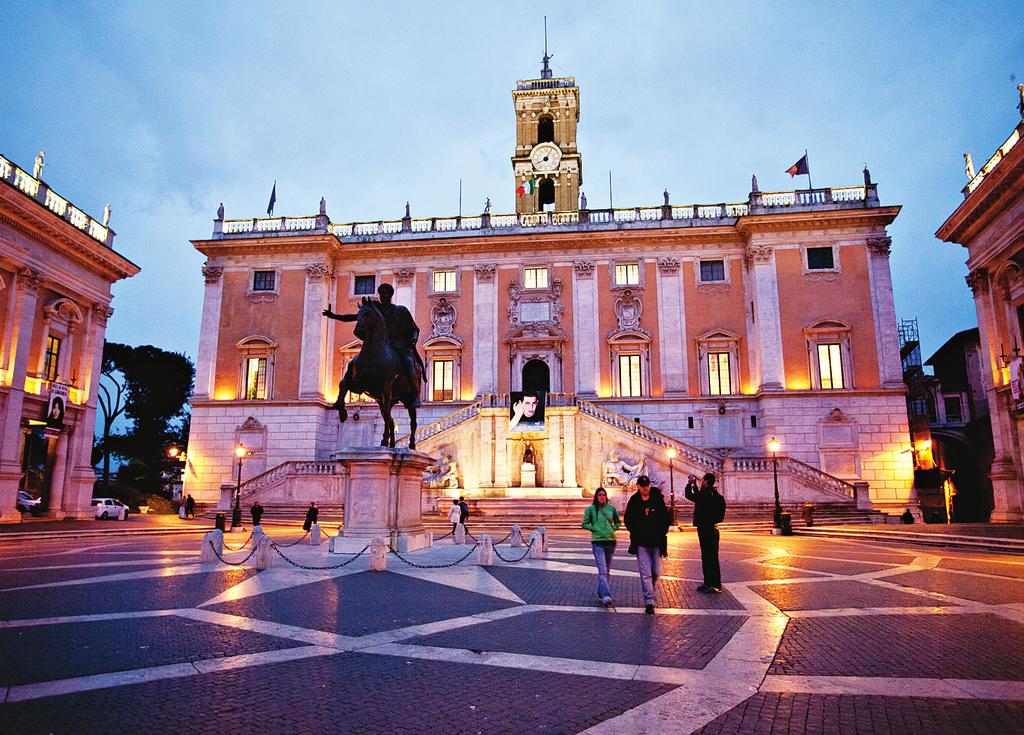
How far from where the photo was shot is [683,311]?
3597cm

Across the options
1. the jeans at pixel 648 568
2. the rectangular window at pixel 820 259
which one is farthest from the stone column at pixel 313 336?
the jeans at pixel 648 568

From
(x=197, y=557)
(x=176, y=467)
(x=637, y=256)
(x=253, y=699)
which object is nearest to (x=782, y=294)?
(x=637, y=256)

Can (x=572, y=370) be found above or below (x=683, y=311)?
below

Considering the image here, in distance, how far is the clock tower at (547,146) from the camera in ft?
155

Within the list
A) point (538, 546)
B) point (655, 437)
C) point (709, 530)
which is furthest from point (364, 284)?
point (709, 530)

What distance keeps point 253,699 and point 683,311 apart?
33.9 meters

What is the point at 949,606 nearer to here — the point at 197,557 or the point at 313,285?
the point at 197,557

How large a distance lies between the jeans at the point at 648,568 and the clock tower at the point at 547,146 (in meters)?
40.1

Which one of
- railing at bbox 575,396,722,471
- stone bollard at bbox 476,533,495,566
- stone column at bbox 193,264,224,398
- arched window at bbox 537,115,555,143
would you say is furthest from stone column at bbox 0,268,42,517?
arched window at bbox 537,115,555,143

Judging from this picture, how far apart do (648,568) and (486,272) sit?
1199 inches

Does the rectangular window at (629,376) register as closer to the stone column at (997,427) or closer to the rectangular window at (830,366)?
the rectangular window at (830,366)

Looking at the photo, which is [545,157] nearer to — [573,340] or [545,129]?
[545,129]

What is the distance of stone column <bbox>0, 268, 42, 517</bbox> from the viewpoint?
81.4 ft

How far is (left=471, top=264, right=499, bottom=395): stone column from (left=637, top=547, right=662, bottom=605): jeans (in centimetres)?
2755
